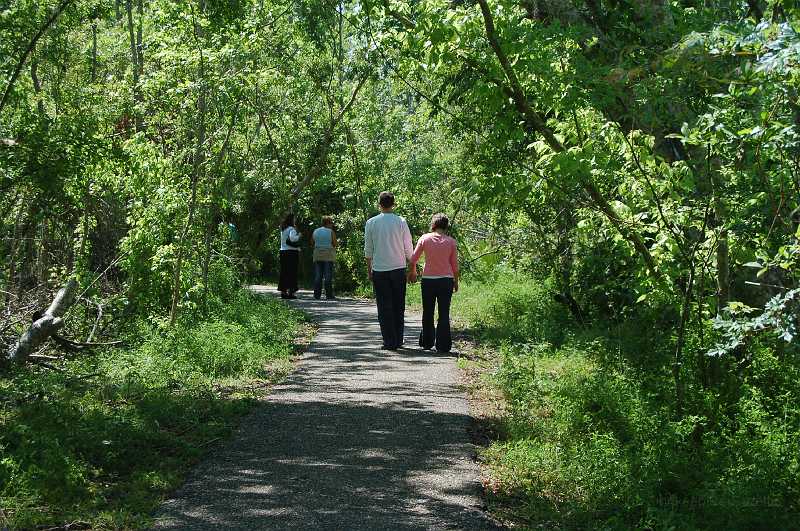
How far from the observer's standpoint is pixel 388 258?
1291 centimetres

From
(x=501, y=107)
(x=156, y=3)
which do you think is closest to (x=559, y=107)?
(x=501, y=107)

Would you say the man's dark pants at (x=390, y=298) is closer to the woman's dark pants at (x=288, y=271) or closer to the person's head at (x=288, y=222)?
the woman's dark pants at (x=288, y=271)

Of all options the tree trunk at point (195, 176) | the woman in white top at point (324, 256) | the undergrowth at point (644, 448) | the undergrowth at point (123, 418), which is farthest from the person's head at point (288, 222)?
the undergrowth at point (644, 448)

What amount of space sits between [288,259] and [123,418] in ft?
49.1

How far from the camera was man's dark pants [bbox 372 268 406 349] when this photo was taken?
12.9 meters

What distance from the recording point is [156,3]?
1352 centimetres

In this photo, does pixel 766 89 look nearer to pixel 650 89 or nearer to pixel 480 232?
pixel 650 89

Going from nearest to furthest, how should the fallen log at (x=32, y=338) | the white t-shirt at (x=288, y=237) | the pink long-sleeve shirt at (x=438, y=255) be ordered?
the fallen log at (x=32, y=338) → the pink long-sleeve shirt at (x=438, y=255) → the white t-shirt at (x=288, y=237)

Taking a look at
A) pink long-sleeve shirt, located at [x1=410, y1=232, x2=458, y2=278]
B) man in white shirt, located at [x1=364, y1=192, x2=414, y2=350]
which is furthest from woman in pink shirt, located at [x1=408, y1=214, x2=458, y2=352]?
man in white shirt, located at [x1=364, y1=192, x2=414, y2=350]

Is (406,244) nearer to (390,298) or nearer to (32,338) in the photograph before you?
(390,298)

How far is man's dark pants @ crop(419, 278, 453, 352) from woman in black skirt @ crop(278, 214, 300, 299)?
9864 millimetres

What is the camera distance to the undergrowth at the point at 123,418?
607 centimetres

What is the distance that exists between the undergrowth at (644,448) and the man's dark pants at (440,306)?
2349 mm

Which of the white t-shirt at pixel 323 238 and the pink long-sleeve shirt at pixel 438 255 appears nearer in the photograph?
the pink long-sleeve shirt at pixel 438 255
